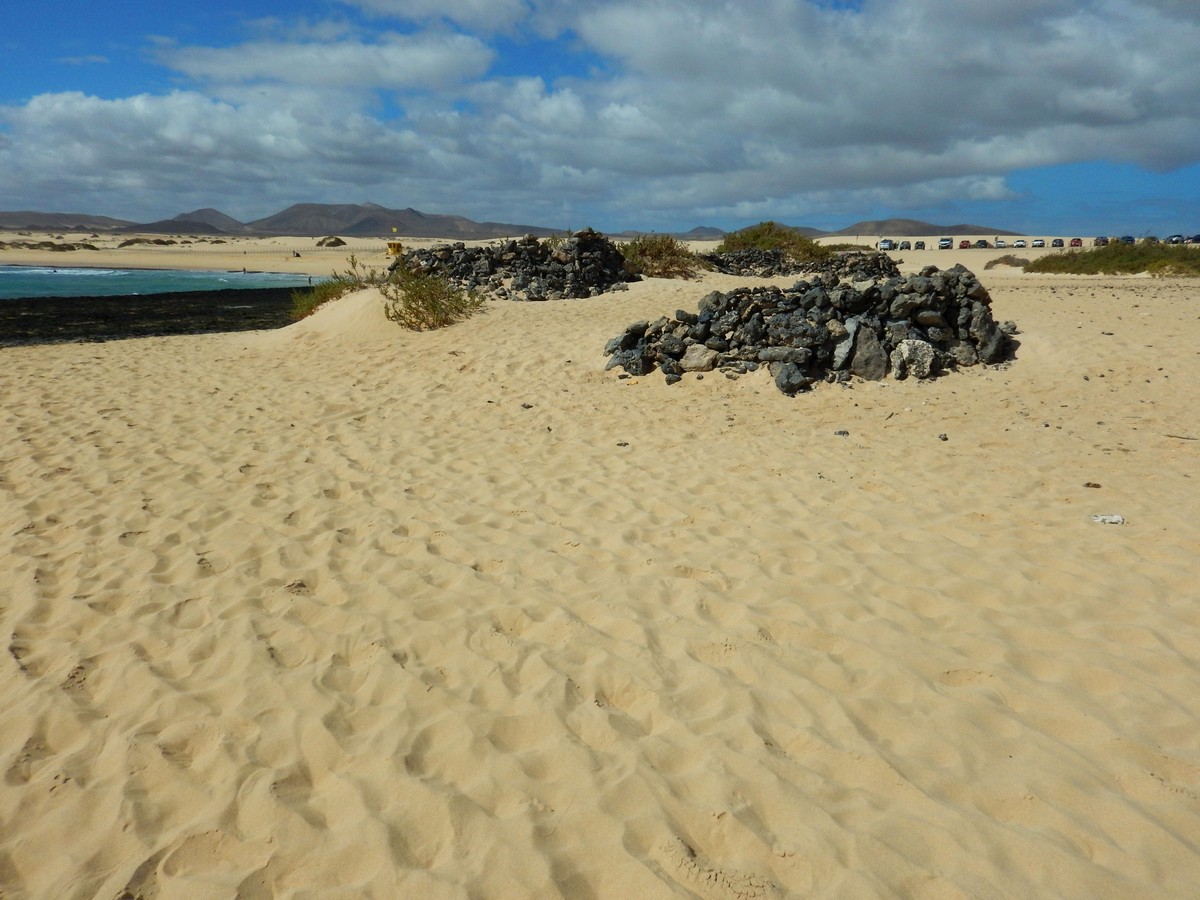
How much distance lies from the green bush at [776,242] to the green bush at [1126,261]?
8.32m

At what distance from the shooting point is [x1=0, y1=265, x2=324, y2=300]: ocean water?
30203 millimetres

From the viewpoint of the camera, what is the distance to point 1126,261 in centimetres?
2345

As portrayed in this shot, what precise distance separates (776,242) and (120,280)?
1415 inches

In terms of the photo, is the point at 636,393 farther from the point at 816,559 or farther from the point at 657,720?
the point at 657,720

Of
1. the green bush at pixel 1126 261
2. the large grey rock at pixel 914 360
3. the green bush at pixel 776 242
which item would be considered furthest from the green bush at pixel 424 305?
the green bush at pixel 1126 261

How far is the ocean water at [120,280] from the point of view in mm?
30203

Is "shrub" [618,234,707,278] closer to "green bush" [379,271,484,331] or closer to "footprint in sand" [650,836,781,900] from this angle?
"green bush" [379,271,484,331]

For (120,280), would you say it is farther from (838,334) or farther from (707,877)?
(707,877)

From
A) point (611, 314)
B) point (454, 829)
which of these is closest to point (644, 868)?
point (454, 829)

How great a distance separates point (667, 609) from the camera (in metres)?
3.78

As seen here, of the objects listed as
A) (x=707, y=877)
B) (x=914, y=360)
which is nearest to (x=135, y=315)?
(x=914, y=360)

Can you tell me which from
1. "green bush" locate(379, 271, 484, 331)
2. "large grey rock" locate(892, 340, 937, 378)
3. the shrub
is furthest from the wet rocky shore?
"large grey rock" locate(892, 340, 937, 378)

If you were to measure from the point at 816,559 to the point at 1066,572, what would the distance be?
148 centimetres

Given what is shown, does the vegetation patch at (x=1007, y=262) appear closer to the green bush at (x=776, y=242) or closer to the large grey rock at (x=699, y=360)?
the green bush at (x=776, y=242)
